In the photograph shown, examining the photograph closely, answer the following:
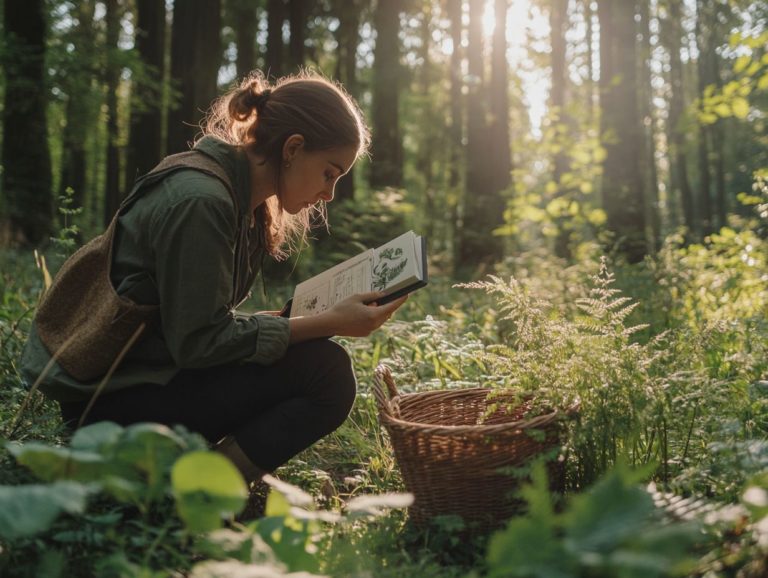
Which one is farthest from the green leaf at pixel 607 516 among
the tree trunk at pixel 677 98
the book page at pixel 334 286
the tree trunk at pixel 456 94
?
the tree trunk at pixel 677 98

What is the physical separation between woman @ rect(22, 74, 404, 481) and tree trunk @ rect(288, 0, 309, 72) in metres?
8.75

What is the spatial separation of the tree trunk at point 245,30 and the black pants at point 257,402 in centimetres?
1201

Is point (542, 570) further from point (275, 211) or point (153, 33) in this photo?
point (153, 33)

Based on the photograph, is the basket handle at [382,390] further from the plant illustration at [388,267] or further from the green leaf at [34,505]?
the green leaf at [34,505]

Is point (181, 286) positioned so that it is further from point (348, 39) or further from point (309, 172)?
point (348, 39)

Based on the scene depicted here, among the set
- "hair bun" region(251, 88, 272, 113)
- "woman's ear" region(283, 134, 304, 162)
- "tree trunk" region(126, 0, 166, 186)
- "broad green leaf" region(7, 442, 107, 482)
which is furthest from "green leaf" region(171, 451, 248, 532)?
"tree trunk" region(126, 0, 166, 186)

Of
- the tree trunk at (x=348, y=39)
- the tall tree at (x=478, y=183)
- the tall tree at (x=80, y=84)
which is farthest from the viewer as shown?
the tree trunk at (x=348, y=39)

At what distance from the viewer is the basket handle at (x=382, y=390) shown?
8.08 feet

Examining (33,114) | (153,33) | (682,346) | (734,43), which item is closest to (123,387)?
(682,346)

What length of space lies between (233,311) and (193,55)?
8769mm

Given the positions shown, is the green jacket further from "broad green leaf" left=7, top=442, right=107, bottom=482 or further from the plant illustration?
"broad green leaf" left=7, top=442, right=107, bottom=482

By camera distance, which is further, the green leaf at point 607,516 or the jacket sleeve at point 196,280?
the jacket sleeve at point 196,280

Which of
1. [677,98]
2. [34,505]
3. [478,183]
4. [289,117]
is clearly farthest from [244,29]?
[677,98]

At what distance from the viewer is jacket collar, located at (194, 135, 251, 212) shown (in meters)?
2.48
